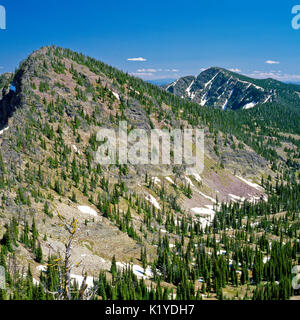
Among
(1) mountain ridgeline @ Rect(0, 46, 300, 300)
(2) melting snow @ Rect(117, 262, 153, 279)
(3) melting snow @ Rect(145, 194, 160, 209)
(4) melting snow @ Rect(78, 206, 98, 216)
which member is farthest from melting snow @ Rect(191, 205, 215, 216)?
(2) melting snow @ Rect(117, 262, 153, 279)

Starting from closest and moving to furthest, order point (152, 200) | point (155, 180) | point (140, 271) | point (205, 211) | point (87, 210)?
point (140, 271), point (87, 210), point (152, 200), point (205, 211), point (155, 180)

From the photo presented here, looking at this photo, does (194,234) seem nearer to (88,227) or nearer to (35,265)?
(88,227)

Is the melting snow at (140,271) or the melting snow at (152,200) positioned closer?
the melting snow at (140,271)

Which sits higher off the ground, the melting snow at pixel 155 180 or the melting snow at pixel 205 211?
the melting snow at pixel 155 180

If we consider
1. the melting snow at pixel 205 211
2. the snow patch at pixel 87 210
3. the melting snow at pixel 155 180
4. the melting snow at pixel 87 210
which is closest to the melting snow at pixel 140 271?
the snow patch at pixel 87 210

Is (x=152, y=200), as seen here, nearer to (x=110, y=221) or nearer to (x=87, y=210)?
(x=110, y=221)

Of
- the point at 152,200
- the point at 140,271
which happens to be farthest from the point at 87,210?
the point at 152,200

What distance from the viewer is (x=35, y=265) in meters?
75.9

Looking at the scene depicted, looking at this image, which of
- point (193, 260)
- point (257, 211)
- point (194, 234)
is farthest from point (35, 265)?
point (257, 211)

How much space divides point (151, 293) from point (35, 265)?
1280 inches

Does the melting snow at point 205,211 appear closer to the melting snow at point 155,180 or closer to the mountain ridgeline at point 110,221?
the mountain ridgeline at point 110,221

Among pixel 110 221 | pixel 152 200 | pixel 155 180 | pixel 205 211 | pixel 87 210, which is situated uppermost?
pixel 155 180

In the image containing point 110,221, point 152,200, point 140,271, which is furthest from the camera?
point 152,200

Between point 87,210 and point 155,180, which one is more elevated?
point 155,180
